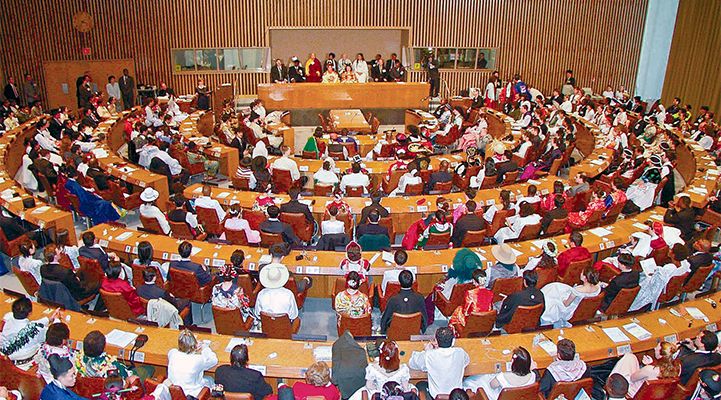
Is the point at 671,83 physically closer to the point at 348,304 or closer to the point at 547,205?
the point at 547,205

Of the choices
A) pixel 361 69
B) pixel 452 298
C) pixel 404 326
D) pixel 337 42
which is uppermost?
pixel 337 42

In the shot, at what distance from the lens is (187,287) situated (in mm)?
7043

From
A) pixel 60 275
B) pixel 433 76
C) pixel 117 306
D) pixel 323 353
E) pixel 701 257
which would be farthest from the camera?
pixel 433 76

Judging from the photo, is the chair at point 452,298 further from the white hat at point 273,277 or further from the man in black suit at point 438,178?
the man in black suit at point 438,178

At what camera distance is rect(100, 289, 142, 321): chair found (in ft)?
20.8

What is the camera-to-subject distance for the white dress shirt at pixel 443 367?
16.9ft

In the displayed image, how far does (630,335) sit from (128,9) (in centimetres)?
2151

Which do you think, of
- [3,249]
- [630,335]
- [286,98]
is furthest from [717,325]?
[286,98]

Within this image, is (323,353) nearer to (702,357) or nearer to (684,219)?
(702,357)

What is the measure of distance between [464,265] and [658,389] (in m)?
2.73

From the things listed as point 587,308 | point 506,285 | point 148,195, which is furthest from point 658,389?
point 148,195

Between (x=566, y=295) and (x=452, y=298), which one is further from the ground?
(x=566, y=295)

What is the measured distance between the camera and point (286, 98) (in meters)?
19.5

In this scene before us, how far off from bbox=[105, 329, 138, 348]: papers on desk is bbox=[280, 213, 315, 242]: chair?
3.53 metres
